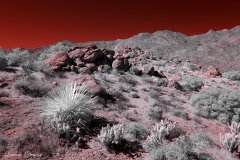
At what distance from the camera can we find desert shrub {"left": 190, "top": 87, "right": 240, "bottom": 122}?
6797 millimetres

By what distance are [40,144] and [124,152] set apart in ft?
6.99

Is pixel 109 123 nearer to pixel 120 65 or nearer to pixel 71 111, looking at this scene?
pixel 71 111

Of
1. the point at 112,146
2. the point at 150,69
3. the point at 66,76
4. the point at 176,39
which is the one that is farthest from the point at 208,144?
the point at 176,39

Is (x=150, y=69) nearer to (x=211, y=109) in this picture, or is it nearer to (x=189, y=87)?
(x=189, y=87)

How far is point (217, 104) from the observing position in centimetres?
720

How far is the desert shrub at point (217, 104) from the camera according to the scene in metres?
6.80

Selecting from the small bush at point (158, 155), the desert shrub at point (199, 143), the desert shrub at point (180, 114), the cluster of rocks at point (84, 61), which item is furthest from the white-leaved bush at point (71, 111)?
the cluster of rocks at point (84, 61)

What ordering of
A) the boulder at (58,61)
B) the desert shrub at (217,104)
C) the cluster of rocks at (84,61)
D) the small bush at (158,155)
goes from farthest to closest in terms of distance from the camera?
the cluster of rocks at (84,61), the boulder at (58,61), the desert shrub at (217,104), the small bush at (158,155)

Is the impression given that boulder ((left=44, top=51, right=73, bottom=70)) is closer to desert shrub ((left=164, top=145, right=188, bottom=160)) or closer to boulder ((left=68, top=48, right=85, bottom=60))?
boulder ((left=68, top=48, right=85, bottom=60))

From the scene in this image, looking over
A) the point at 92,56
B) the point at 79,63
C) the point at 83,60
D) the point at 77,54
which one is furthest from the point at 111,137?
the point at 77,54

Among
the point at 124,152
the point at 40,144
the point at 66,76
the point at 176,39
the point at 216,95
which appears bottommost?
the point at 124,152

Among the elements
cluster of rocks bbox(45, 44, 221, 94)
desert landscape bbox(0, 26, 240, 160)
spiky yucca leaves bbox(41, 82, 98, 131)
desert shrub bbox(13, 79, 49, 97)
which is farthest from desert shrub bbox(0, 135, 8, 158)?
cluster of rocks bbox(45, 44, 221, 94)

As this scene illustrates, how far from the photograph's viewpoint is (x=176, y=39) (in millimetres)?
65875

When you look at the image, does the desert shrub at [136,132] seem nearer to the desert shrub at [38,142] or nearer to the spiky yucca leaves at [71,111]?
the spiky yucca leaves at [71,111]
